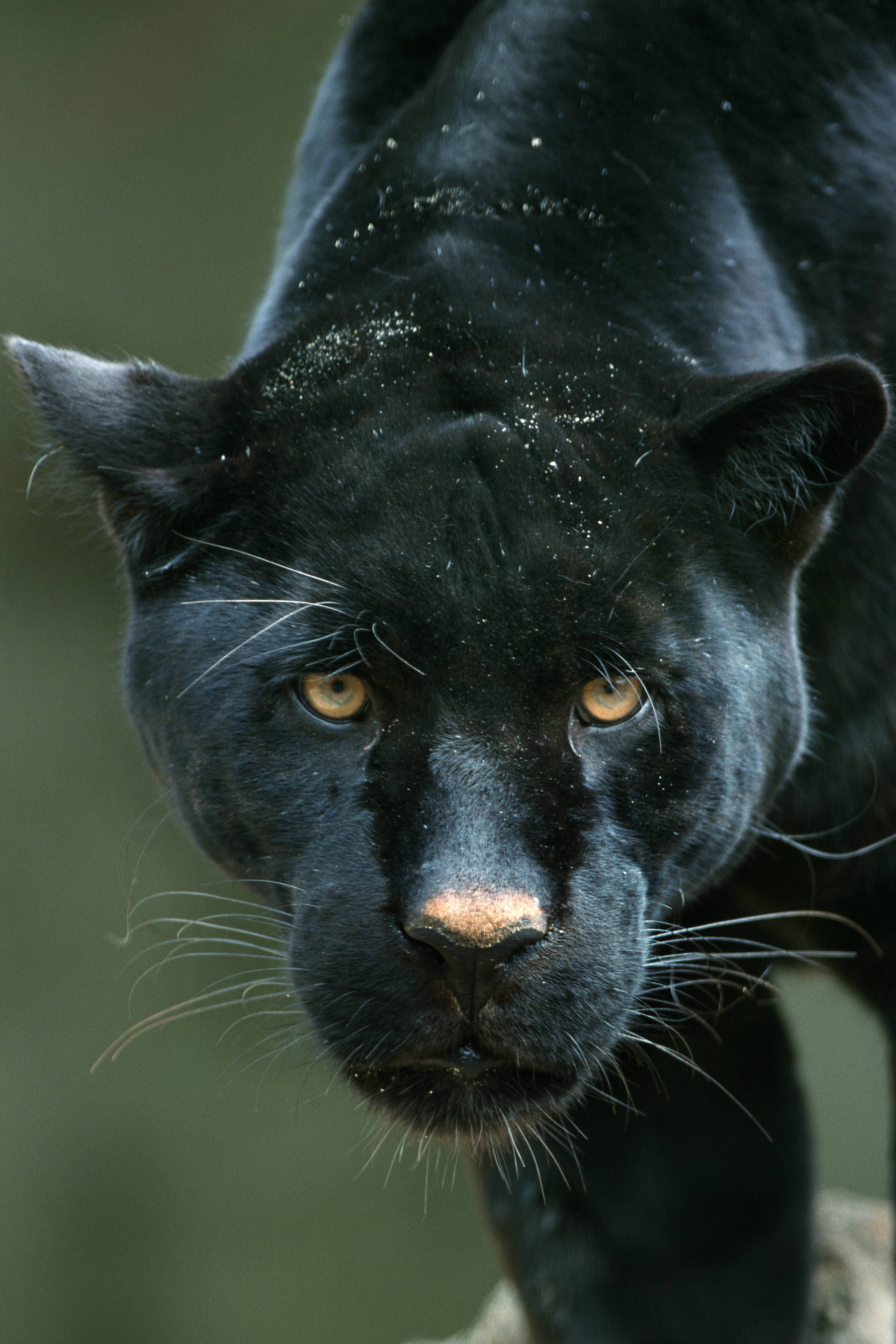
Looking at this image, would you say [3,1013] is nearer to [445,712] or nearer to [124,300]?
[124,300]

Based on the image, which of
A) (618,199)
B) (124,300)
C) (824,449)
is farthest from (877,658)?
(124,300)

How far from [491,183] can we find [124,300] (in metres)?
3.33

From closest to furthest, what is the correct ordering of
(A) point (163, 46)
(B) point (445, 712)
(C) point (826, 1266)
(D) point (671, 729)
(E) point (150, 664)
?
(B) point (445, 712), (D) point (671, 729), (E) point (150, 664), (C) point (826, 1266), (A) point (163, 46)

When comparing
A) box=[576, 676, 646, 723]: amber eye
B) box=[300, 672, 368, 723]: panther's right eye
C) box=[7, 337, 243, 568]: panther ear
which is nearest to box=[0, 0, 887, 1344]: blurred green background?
box=[7, 337, 243, 568]: panther ear

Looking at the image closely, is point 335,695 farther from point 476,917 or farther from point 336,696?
point 476,917

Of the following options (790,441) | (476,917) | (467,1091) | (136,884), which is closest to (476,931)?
(476,917)

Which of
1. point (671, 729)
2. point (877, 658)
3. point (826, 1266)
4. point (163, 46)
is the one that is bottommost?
point (826, 1266)

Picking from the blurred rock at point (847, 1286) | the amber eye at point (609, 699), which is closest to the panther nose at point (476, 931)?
the amber eye at point (609, 699)

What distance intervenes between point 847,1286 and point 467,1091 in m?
1.46

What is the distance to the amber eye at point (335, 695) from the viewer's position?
1.45 metres

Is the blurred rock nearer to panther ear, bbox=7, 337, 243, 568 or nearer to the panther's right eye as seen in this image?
the panther's right eye

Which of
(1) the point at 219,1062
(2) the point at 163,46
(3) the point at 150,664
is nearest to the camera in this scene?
(3) the point at 150,664

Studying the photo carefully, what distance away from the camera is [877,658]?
1.87 m

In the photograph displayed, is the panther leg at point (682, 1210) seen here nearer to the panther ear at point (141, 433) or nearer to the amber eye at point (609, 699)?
the amber eye at point (609, 699)
